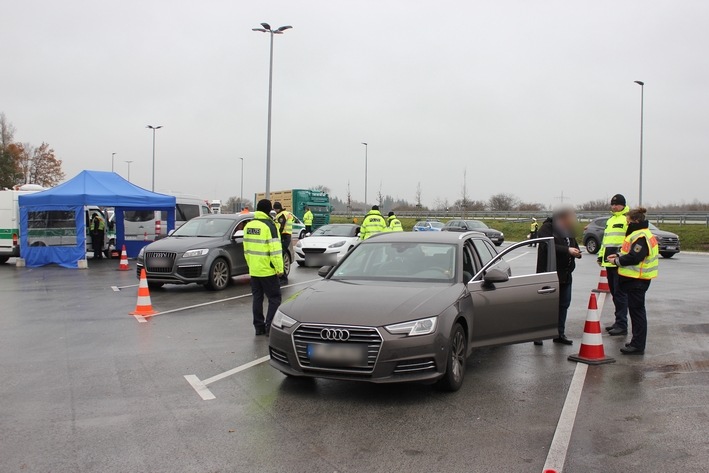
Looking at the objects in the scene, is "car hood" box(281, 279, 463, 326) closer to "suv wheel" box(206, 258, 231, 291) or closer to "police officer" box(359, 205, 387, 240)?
"suv wheel" box(206, 258, 231, 291)

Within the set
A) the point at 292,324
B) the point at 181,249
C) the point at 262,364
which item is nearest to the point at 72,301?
the point at 181,249

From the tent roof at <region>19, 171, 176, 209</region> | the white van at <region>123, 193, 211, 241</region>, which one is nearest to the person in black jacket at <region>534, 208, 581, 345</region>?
the tent roof at <region>19, 171, 176, 209</region>

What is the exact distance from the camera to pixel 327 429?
464cm

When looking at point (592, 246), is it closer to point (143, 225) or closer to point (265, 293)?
point (143, 225)

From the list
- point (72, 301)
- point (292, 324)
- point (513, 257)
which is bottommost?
point (72, 301)

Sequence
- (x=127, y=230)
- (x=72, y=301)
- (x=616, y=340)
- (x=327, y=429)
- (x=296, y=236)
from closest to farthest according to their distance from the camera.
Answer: (x=327, y=429) → (x=616, y=340) → (x=72, y=301) → (x=127, y=230) → (x=296, y=236)

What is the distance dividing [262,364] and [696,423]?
422 cm

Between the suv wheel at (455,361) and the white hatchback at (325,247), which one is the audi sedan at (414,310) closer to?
the suv wheel at (455,361)

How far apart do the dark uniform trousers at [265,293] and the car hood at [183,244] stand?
488 cm

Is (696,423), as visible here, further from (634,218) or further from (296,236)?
(296,236)

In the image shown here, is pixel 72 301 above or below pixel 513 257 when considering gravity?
below

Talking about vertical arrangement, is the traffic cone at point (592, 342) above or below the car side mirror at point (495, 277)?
below

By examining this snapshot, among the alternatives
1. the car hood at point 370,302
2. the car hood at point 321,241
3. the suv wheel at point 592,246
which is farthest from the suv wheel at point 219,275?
the suv wheel at point 592,246

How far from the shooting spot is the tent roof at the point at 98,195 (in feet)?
59.7
